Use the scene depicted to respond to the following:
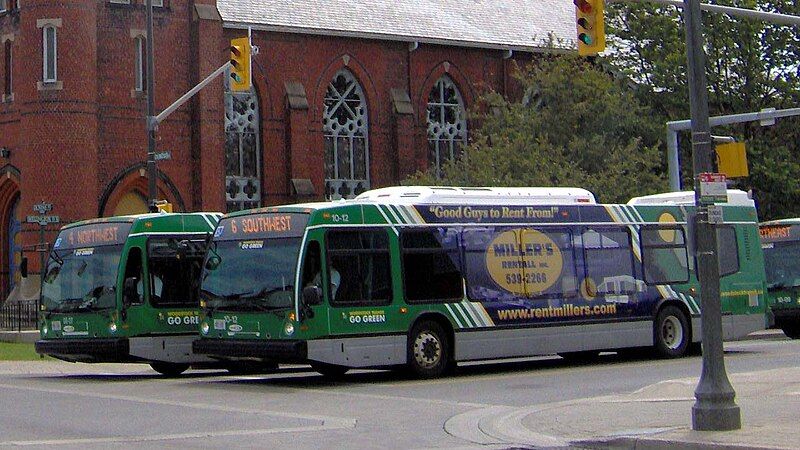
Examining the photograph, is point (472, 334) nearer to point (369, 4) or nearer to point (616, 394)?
point (616, 394)

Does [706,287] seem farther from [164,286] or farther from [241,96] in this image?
[241,96]

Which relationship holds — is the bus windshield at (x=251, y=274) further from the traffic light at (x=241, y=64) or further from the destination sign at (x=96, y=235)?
the traffic light at (x=241, y=64)

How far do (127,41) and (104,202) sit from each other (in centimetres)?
504

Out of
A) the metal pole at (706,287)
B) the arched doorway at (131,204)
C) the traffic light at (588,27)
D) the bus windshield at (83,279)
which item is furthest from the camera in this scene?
the arched doorway at (131,204)

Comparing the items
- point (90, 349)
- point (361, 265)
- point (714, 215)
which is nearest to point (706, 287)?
point (714, 215)

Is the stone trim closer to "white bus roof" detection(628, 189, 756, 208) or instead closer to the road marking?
"white bus roof" detection(628, 189, 756, 208)

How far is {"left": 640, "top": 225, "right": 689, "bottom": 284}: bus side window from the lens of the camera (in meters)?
24.0

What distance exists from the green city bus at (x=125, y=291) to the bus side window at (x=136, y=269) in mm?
16

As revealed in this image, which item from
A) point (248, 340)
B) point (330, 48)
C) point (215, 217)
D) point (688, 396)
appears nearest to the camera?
point (688, 396)

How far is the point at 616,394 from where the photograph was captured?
17750 mm

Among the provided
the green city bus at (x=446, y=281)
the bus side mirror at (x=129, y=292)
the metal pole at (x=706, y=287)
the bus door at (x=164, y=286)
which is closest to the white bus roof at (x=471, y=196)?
the green city bus at (x=446, y=281)

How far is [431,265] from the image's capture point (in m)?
21.0

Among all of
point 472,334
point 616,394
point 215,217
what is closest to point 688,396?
point 616,394

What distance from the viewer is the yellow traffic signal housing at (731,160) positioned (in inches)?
711
